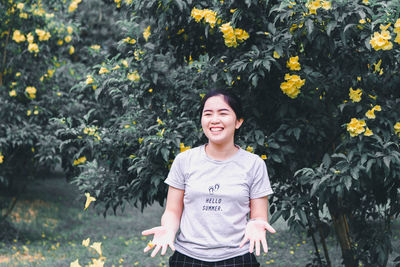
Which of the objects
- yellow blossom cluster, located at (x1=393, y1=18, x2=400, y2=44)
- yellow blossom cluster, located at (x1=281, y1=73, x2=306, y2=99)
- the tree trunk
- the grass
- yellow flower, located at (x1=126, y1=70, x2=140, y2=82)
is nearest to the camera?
yellow blossom cluster, located at (x1=393, y1=18, x2=400, y2=44)

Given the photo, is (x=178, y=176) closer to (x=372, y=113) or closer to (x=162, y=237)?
(x=162, y=237)

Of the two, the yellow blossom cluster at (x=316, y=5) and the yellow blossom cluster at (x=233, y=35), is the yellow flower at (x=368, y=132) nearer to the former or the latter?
the yellow blossom cluster at (x=316, y=5)

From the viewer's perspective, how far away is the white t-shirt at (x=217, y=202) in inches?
71.0

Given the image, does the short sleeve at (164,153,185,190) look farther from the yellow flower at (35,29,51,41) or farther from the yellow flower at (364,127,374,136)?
the yellow flower at (35,29,51,41)

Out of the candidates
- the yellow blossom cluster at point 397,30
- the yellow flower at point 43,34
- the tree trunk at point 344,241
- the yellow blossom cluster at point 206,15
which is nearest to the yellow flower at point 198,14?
the yellow blossom cluster at point 206,15

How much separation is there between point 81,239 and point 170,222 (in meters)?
5.33

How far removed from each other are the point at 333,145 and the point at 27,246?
14.7 feet

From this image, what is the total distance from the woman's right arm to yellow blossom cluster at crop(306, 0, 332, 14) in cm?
124

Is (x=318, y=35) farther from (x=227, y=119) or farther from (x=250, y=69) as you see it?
(x=227, y=119)

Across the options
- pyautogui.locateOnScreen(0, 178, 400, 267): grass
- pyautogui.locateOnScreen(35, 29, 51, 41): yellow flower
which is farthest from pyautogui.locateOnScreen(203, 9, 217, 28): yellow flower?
pyautogui.locateOnScreen(35, 29, 51, 41): yellow flower

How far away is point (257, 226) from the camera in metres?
1.79

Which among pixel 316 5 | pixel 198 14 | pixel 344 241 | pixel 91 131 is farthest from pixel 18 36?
pixel 344 241

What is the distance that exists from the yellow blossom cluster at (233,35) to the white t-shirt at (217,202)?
1.04 m

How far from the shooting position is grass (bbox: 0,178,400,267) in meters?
5.47
